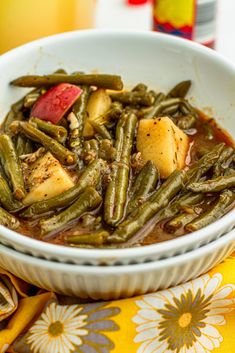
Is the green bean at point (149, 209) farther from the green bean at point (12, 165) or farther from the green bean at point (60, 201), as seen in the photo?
the green bean at point (12, 165)

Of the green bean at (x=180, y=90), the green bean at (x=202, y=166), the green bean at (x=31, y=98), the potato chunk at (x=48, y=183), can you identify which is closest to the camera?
the potato chunk at (x=48, y=183)

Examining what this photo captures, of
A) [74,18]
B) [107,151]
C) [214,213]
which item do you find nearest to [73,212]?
[107,151]

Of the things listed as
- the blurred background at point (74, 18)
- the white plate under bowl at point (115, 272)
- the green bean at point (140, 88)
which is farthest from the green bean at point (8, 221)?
the blurred background at point (74, 18)

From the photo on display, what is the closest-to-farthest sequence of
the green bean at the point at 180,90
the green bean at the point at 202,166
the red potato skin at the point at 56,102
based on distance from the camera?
the green bean at the point at 202,166, the red potato skin at the point at 56,102, the green bean at the point at 180,90

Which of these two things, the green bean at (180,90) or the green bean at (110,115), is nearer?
the green bean at (110,115)

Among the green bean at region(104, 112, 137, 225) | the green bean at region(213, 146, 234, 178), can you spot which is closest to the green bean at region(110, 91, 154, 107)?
the green bean at region(104, 112, 137, 225)

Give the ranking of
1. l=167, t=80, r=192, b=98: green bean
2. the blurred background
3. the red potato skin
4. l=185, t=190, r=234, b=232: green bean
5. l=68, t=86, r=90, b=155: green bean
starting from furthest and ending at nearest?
the blurred background < l=167, t=80, r=192, b=98: green bean < the red potato skin < l=68, t=86, r=90, b=155: green bean < l=185, t=190, r=234, b=232: green bean

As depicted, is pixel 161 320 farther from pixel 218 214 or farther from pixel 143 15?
pixel 143 15

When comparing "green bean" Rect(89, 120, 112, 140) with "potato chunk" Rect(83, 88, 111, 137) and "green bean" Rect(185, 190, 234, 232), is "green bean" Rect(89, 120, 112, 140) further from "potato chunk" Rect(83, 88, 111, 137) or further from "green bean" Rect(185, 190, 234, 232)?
"green bean" Rect(185, 190, 234, 232)
